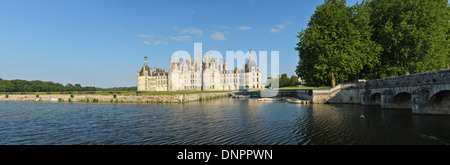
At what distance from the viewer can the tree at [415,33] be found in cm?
2894

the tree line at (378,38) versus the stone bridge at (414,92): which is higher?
the tree line at (378,38)

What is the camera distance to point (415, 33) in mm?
28734

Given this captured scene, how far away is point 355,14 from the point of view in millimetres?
34594

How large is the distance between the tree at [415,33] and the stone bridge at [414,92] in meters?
6.55

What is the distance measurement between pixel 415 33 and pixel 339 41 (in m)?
9.24

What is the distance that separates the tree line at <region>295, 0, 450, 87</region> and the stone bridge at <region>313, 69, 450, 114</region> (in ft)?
15.9

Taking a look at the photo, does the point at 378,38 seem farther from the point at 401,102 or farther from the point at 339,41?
the point at 401,102

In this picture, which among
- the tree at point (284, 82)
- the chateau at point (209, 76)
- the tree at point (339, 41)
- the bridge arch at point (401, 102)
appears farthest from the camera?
the tree at point (284, 82)

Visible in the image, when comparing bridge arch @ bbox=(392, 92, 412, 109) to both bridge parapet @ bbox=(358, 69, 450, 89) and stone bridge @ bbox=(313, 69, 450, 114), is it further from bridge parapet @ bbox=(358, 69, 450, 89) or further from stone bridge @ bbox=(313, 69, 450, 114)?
bridge parapet @ bbox=(358, 69, 450, 89)

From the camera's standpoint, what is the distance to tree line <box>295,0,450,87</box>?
29391 millimetres

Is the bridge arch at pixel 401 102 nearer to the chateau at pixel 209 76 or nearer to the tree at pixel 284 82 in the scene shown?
the chateau at pixel 209 76

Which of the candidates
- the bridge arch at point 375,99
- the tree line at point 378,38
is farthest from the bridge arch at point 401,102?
the tree line at point 378,38

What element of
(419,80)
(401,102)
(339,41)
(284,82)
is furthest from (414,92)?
(284,82)

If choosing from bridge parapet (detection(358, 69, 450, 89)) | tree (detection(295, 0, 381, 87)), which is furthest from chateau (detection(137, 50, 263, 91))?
bridge parapet (detection(358, 69, 450, 89))
